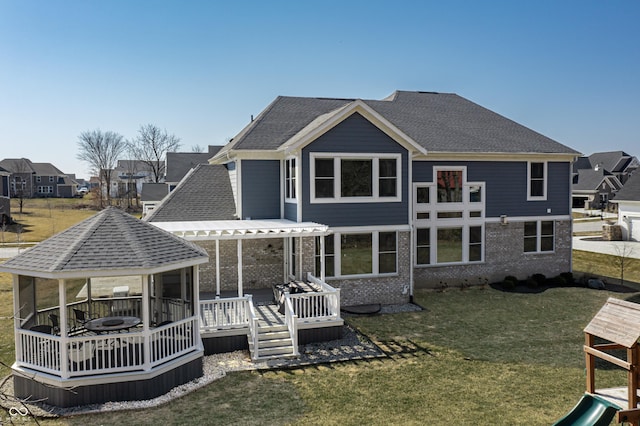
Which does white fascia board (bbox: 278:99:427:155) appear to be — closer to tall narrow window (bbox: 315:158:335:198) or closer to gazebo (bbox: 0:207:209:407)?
tall narrow window (bbox: 315:158:335:198)

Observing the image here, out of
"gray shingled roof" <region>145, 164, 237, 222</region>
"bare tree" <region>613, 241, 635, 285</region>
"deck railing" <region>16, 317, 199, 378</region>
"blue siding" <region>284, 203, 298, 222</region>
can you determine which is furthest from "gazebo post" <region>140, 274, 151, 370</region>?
"bare tree" <region>613, 241, 635, 285</region>

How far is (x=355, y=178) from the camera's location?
17812 millimetres

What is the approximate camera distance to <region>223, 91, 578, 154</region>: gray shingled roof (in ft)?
67.5

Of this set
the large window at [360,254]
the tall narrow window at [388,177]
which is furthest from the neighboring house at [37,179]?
the tall narrow window at [388,177]

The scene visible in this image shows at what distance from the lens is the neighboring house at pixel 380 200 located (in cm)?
1744

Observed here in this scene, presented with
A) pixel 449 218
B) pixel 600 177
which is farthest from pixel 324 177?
pixel 600 177

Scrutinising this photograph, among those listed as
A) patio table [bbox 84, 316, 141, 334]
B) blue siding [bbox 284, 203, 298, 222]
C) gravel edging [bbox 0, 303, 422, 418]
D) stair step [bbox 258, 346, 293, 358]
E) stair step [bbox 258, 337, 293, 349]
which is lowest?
gravel edging [bbox 0, 303, 422, 418]

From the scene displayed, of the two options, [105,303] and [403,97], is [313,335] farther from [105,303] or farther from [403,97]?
[403,97]

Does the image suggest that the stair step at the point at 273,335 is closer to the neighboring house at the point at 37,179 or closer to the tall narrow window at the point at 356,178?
the tall narrow window at the point at 356,178

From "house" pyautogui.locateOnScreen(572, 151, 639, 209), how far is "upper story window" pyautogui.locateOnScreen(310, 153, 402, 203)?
54145mm

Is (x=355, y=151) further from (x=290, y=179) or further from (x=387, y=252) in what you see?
(x=387, y=252)

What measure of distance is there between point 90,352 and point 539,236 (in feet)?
63.5

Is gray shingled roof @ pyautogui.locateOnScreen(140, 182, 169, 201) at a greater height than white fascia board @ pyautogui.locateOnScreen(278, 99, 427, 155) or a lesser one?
lesser

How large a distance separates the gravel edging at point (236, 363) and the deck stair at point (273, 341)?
23 cm
